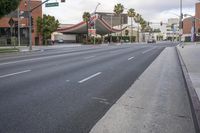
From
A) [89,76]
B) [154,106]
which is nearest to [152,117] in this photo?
[154,106]

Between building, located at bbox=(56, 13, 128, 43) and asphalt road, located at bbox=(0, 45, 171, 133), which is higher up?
building, located at bbox=(56, 13, 128, 43)

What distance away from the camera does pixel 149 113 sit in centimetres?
779

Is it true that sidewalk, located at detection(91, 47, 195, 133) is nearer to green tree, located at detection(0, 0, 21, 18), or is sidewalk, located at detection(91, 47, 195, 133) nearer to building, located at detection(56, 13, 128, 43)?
green tree, located at detection(0, 0, 21, 18)

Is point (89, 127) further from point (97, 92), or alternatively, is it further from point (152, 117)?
point (97, 92)

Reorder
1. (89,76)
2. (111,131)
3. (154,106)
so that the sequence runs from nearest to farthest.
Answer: (111,131)
(154,106)
(89,76)

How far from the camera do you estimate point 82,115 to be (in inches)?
294

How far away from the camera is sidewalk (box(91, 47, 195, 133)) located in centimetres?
656

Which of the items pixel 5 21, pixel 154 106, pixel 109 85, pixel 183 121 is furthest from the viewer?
pixel 5 21

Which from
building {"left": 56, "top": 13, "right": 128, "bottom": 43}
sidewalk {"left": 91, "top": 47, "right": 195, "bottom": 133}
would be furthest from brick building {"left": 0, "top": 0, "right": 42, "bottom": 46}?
sidewalk {"left": 91, "top": 47, "right": 195, "bottom": 133}

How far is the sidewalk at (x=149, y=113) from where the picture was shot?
656 cm

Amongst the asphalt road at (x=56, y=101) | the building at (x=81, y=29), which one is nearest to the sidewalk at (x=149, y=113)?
the asphalt road at (x=56, y=101)

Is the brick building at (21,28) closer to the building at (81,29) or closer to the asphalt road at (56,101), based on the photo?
the building at (81,29)

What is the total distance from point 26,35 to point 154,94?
63683 mm

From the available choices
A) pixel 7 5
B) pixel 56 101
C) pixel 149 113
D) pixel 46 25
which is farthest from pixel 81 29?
pixel 149 113
